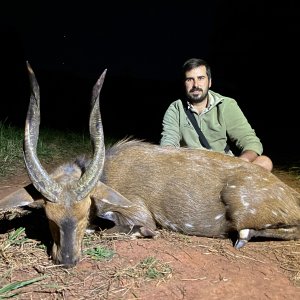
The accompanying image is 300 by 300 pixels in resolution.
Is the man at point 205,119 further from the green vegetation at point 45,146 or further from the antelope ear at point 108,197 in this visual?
the antelope ear at point 108,197

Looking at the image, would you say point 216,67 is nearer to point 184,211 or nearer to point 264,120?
point 264,120

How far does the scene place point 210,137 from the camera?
20.0ft

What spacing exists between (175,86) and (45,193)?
1103cm

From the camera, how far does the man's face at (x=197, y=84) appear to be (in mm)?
5930

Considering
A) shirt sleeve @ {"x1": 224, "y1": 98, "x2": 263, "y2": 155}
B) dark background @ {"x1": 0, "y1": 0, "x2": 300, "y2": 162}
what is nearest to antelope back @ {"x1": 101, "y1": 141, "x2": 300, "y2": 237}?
shirt sleeve @ {"x1": 224, "y1": 98, "x2": 263, "y2": 155}

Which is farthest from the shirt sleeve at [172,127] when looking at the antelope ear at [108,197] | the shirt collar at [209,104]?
the antelope ear at [108,197]

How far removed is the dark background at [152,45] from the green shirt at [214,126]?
732cm

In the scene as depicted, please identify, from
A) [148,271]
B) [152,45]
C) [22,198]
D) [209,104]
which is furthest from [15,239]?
[152,45]

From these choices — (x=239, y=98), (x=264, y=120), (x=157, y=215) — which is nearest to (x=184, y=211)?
(x=157, y=215)

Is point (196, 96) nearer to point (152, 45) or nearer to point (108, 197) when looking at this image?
point (108, 197)

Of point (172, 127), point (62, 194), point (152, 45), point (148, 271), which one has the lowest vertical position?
point (148, 271)

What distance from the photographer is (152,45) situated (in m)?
14.2

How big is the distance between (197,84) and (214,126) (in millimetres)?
546

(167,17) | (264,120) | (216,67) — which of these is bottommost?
(264,120)
